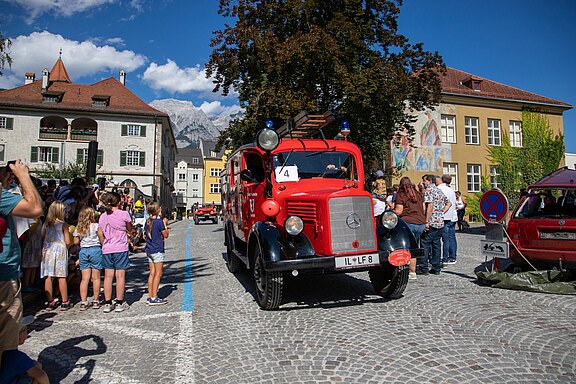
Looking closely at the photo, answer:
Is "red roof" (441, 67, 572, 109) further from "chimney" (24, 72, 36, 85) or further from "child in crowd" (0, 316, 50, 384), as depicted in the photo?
"chimney" (24, 72, 36, 85)

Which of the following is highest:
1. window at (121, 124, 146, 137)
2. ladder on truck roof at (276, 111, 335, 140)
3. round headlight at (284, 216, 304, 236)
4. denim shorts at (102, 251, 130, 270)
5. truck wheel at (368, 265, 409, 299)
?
window at (121, 124, 146, 137)

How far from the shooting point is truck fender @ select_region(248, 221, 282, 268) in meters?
5.19

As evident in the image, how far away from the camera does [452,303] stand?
575 cm

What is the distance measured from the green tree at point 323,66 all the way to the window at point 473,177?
1316 centimetres

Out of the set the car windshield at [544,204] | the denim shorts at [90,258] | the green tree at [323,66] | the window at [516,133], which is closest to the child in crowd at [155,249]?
the denim shorts at [90,258]

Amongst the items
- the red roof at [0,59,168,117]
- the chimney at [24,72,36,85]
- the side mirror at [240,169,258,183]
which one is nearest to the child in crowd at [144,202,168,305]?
the side mirror at [240,169,258,183]

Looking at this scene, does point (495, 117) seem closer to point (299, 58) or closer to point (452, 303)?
point (299, 58)

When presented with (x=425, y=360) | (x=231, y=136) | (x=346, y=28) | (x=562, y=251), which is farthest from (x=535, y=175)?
(x=425, y=360)

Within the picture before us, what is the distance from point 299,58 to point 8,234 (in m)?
16.0

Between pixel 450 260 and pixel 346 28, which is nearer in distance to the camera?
pixel 450 260

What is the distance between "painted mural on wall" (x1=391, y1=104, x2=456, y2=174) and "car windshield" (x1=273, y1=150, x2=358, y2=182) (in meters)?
24.0

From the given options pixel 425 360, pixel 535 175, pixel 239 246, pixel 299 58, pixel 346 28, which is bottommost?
pixel 425 360

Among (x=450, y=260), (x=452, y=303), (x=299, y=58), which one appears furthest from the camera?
(x=299, y=58)

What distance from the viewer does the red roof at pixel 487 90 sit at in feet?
105
